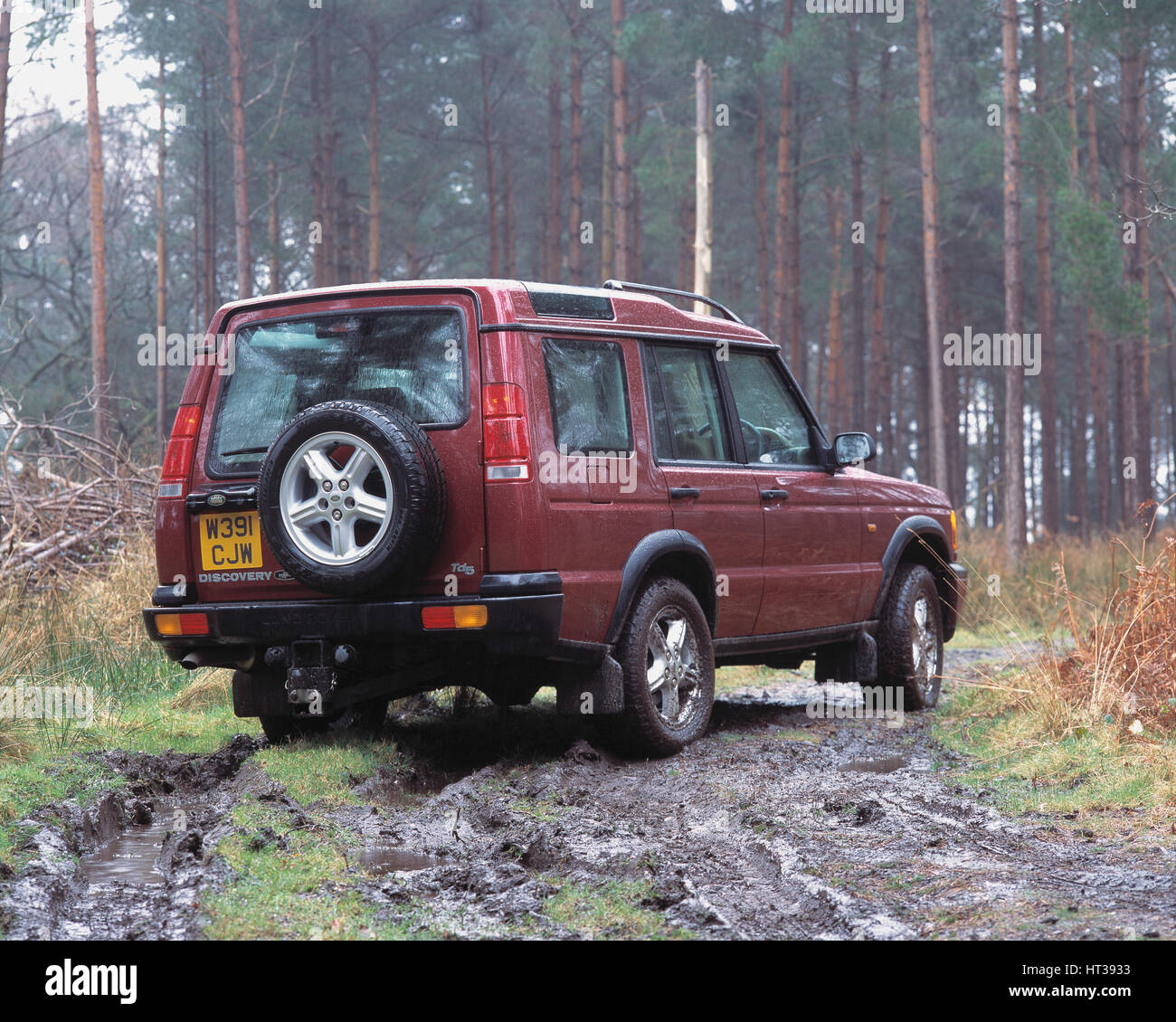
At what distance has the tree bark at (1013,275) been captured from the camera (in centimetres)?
1953

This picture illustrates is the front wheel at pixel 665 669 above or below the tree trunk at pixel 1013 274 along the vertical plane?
below

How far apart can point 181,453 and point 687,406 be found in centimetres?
Result: 247

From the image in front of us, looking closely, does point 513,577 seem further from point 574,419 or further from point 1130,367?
point 1130,367

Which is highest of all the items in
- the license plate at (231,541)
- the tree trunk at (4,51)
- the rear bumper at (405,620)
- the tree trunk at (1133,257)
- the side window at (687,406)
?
the tree trunk at (4,51)

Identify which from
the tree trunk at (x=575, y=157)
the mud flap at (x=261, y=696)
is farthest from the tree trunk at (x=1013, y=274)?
the mud flap at (x=261, y=696)

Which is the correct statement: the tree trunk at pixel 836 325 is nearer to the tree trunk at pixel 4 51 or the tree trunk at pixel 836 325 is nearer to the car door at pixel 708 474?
the tree trunk at pixel 4 51

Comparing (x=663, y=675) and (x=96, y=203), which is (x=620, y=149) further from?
(x=663, y=675)

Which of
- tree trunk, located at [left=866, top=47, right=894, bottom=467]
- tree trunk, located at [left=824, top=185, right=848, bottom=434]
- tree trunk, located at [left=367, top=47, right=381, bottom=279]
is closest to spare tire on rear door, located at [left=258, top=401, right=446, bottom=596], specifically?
tree trunk, located at [left=367, top=47, right=381, bottom=279]

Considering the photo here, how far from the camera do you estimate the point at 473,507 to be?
5.60 metres

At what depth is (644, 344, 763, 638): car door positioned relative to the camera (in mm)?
6617

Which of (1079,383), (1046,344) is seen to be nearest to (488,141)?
(1046,344)

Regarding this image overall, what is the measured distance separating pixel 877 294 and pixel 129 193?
19679 mm

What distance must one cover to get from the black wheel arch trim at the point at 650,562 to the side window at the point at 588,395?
0.46 meters

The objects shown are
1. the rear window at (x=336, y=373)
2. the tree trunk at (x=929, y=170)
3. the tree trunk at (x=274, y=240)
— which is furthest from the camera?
the tree trunk at (x=274, y=240)
